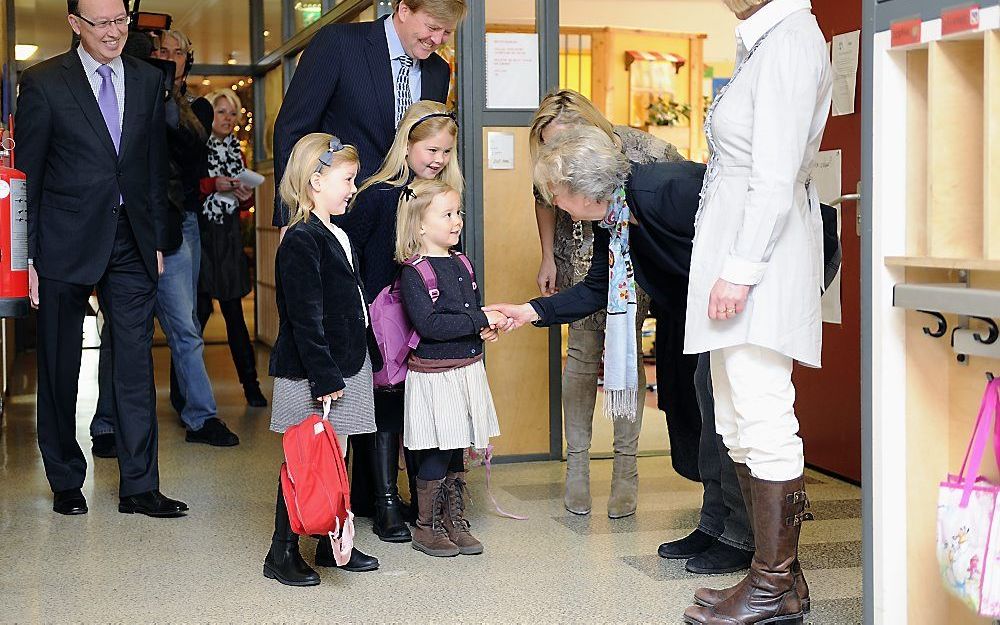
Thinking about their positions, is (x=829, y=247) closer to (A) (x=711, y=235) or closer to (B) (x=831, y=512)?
(A) (x=711, y=235)

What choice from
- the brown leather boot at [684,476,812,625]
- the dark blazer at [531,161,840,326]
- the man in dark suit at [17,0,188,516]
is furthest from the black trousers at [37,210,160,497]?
the brown leather boot at [684,476,812,625]

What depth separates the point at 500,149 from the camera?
4.47 m

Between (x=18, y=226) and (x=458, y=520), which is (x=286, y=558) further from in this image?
(x=18, y=226)

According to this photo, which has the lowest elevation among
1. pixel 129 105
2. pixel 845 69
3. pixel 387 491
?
pixel 387 491

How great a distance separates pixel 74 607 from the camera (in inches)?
113

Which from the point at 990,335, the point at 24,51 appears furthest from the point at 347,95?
the point at 24,51

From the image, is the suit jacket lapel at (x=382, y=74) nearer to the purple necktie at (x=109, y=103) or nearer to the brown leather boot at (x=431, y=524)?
the purple necktie at (x=109, y=103)

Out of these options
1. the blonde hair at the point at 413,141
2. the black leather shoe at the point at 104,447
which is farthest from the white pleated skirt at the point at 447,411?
the black leather shoe at the point at 104,447

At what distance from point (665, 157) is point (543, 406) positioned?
1.31 metres

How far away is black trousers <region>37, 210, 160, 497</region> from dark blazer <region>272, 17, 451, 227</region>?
1.91 ft

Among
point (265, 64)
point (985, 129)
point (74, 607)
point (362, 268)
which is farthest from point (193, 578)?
point (265, 64)

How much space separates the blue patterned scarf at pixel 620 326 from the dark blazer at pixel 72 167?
157cm

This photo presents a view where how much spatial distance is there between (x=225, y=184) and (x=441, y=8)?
2.65m

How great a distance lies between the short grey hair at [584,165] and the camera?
297 centimetres
